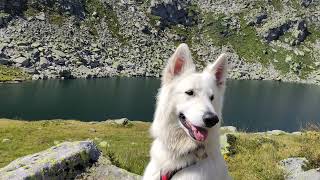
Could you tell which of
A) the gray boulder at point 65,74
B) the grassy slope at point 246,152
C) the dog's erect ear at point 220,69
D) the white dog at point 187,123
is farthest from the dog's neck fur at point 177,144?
the gray boulder at point 65,74

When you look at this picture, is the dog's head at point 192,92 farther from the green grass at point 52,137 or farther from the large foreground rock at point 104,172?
the green grass at point 52,137

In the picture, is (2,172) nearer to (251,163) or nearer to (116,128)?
(251,163)

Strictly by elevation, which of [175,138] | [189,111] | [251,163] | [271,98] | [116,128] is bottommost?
[271,98]

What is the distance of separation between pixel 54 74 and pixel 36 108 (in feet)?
263

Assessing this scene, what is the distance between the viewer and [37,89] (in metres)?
149

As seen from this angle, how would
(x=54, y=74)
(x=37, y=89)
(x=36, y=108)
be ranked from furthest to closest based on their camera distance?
(x=54, y=74) < (x=37, y=89) < (x=36, y=108)

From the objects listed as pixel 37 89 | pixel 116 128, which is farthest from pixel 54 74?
pixel 116 128

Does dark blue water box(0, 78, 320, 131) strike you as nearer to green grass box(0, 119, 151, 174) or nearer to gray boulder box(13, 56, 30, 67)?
gray boulder box(13, 56, 30, 67)

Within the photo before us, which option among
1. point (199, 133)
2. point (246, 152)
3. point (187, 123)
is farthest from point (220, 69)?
point (246, 152)

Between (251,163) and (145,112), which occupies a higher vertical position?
(251,163)

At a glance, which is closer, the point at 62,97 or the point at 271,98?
the point at 62,97

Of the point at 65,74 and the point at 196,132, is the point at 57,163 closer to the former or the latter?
the point at 196,132

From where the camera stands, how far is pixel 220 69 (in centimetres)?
822

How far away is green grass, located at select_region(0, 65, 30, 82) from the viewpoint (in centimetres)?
16500
